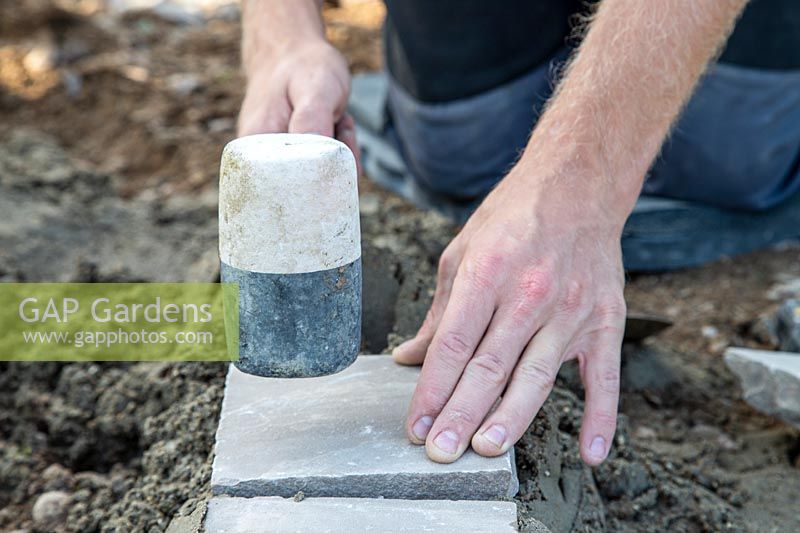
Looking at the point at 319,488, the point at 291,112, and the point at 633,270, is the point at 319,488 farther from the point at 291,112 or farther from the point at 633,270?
the point at 633,270

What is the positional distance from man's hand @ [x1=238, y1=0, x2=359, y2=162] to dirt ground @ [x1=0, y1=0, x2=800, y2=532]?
453 mm

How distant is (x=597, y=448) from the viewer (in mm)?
1823

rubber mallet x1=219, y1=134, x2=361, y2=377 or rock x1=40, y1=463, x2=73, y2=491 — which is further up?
rubber mallet x1=219, y1=134, x2=361, y2=377

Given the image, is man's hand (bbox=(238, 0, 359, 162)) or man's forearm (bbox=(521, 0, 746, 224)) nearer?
man's forearm (bbox=(521, 0, 746, 224))

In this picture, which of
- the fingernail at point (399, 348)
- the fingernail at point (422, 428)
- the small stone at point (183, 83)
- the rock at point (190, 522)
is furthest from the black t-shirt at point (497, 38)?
the rock at point (190, 522)

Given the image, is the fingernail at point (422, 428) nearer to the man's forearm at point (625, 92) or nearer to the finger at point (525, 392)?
the finger at point (525, 392)

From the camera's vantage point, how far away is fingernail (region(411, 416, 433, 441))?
176cm

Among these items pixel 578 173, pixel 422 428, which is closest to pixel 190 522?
pixel 422 428

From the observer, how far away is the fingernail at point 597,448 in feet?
5.98

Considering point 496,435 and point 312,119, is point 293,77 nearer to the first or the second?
point 312,119

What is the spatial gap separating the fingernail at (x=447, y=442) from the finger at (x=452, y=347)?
0.06m

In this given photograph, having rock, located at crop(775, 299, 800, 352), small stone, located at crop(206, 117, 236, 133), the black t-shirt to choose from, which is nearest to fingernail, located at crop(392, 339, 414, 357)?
rock, located at crop(775, 299, 800, 352)

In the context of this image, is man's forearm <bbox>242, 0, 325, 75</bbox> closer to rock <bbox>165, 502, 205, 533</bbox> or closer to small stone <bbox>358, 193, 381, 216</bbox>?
small stone <bbox>358, 193, 381, 216</bbox>

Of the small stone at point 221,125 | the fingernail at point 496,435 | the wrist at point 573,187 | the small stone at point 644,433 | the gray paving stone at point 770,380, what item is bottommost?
the small stone at point 221,125
